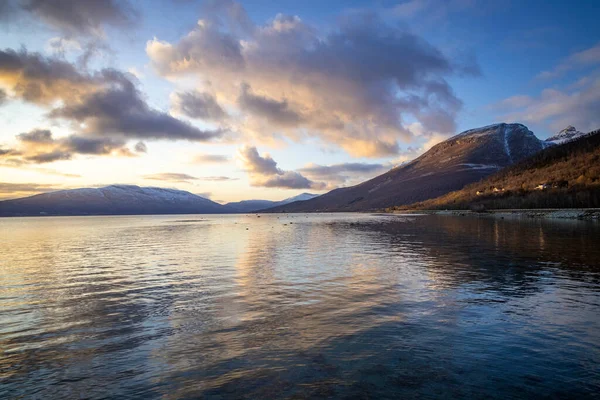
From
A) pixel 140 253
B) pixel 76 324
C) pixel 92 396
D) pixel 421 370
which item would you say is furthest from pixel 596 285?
pixel 140 253

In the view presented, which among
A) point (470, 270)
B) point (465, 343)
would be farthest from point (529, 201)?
point (465, 343)

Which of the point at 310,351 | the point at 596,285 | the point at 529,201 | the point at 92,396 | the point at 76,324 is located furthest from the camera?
the point at 529,201

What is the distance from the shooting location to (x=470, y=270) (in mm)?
31328

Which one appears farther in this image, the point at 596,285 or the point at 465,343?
the point at 596,285

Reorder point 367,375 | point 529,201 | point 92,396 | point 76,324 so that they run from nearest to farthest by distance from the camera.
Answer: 1. point 92,396
2. point 367,375
3. point 76,324
4. point 529,201

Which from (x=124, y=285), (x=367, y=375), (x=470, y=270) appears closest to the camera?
(x=367, y=375)

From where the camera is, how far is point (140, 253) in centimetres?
5053

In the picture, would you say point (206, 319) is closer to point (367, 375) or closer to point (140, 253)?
point (367, 375)

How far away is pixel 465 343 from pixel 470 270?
19302 mm

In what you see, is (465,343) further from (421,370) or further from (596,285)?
(596,285)

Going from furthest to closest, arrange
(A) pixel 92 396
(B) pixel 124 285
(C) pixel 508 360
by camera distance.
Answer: (B) pixel 124 285, (C) pixel 508 360, (A) pixel 92 396

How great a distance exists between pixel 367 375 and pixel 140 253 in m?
46.6

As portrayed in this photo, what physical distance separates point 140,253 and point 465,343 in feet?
154

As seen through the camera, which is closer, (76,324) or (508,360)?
(508,360)
